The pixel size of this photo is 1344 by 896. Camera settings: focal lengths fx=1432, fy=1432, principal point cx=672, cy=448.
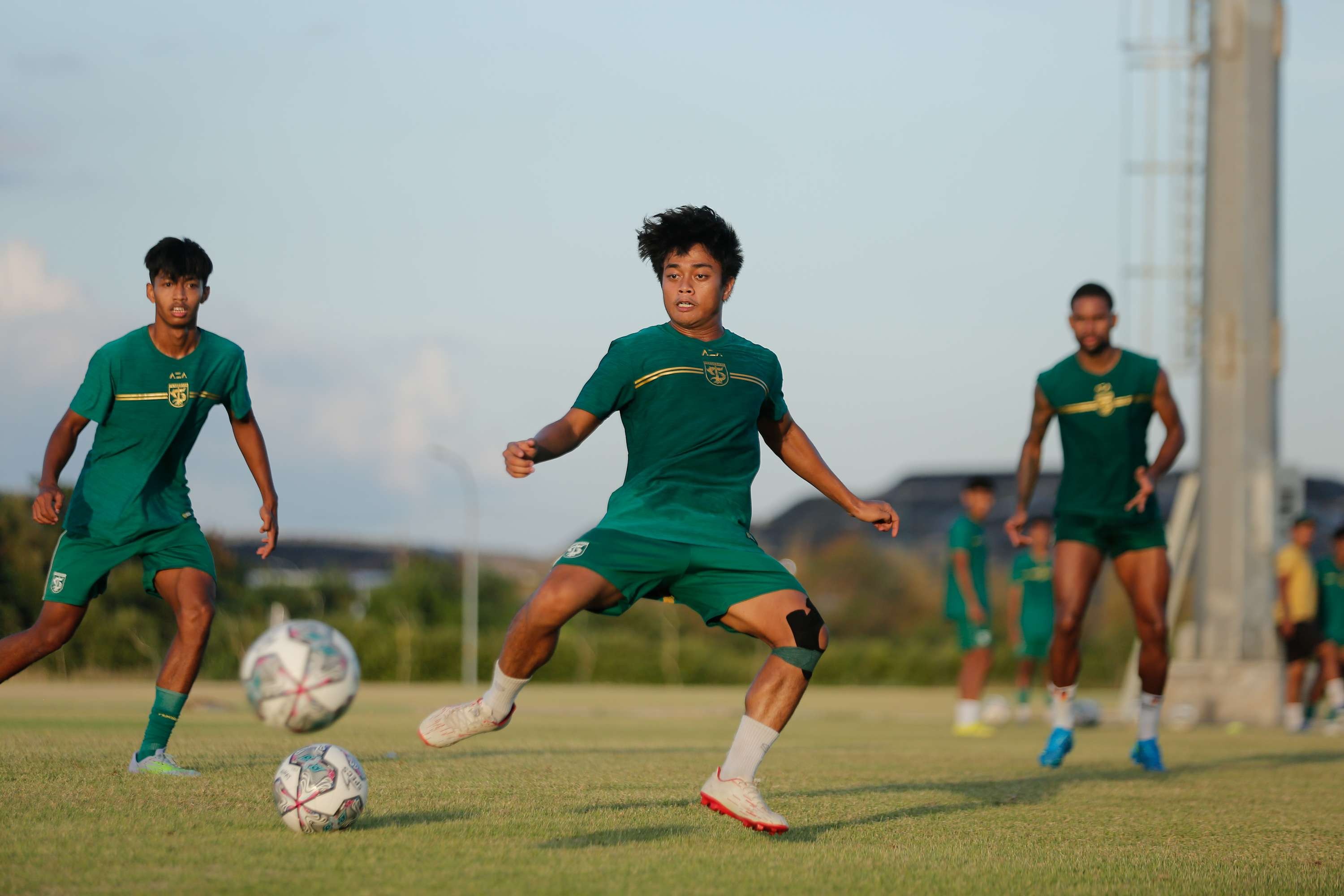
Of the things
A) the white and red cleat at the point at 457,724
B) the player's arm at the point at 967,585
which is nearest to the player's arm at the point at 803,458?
the white and red cleat at the point at 457,724

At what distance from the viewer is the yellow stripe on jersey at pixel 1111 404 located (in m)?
9.04

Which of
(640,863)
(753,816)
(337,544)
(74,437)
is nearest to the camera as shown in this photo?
(640,863)

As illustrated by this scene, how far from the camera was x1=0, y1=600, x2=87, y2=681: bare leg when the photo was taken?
665 cm

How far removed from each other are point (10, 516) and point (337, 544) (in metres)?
31.7

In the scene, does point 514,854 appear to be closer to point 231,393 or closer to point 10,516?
point 231,393

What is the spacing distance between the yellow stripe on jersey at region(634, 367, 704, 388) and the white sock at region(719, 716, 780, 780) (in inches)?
52.5

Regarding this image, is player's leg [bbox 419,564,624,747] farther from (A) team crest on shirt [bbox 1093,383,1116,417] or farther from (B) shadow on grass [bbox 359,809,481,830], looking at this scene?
(A) team crest on shirt [bbox 1093,383,1116,417]

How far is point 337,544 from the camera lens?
49844mm

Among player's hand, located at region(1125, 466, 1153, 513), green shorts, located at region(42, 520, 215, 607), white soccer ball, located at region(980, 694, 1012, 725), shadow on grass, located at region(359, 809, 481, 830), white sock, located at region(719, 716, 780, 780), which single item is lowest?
white soccer ball, located at region(980, 694, 1012, 725)

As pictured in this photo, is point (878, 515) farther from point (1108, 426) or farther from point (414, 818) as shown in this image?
point (1108, 426)

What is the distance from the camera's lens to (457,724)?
5.42 metres

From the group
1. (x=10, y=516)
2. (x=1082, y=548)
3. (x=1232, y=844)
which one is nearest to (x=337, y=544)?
(x=10, y=516)

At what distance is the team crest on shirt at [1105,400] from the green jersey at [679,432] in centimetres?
416

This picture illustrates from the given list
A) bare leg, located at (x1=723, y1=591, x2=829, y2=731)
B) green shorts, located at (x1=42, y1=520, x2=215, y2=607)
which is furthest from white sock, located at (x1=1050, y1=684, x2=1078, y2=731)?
green shorts, located at (x1=42, y1=520, x2=215, y2=607)
